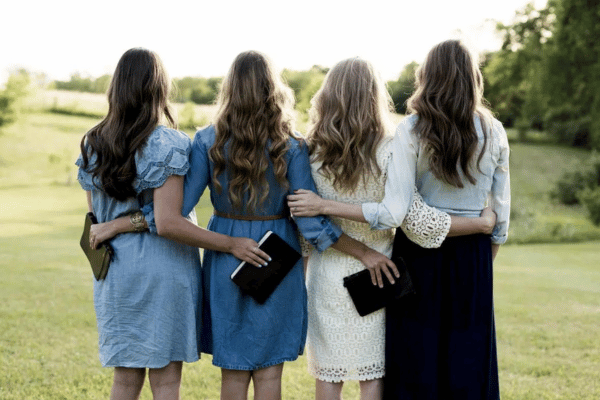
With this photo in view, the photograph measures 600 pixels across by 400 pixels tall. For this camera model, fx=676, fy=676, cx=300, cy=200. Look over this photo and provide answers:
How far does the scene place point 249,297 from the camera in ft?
9.34

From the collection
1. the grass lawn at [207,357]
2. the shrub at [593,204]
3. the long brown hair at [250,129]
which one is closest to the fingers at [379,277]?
the long brown hair at [250,129]

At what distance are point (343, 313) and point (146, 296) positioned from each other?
2.76 feet

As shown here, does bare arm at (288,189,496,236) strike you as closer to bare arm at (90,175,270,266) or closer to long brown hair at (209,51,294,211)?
long brown hair at (209,51,294,211)

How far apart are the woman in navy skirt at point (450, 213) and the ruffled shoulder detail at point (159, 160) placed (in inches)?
19.8

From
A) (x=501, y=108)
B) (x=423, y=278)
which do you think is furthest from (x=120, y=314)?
(x=501, y=108)

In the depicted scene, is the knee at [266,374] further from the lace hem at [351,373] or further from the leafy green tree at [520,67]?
the leafy green tree at [520,67]

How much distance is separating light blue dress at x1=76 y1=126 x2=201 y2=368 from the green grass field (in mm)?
1720

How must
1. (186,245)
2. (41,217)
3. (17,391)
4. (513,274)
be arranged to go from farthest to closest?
(41,217)
(513,274)
(17,391)
(186,245)

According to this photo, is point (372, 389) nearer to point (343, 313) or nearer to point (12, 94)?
point (343, 313)

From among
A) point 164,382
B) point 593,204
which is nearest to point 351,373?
point 164,382

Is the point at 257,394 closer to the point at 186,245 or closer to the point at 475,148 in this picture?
the point at 186,245

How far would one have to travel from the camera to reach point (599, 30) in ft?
57.5

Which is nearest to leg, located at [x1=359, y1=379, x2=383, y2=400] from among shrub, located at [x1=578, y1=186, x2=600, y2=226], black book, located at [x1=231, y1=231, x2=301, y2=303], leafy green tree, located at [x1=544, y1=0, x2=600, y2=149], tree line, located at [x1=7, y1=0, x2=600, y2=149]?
black book, located at [x1=231, y1=231, x2=301, y2=303]

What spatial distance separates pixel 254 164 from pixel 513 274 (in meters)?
8.66
